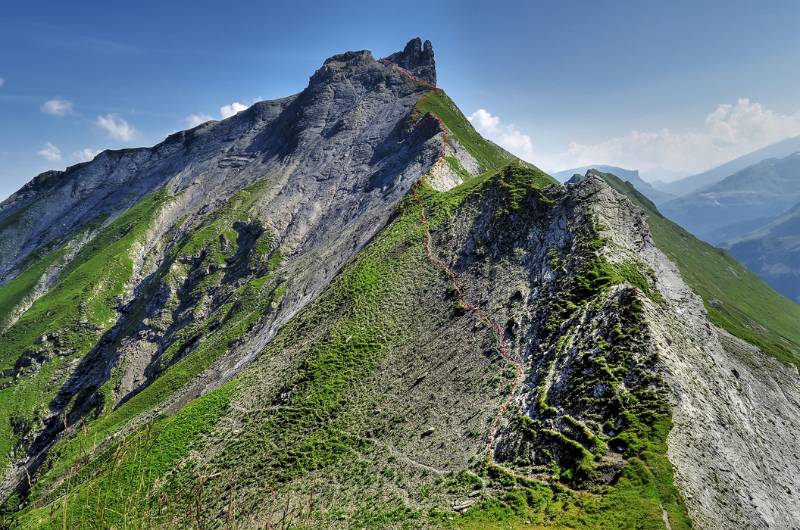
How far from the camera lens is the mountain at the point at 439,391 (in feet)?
78.9

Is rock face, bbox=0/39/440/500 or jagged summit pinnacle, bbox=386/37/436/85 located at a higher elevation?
jagged summit pinnacle, bbox=386/37/436/85

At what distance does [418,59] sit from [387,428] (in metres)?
162

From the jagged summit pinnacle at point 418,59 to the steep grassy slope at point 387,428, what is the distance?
387 feet

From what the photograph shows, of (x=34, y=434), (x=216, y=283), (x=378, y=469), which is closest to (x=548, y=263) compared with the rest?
(x=378, y=469)

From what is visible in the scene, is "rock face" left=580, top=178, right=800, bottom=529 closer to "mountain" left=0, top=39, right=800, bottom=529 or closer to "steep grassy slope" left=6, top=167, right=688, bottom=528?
"mountain" left=0, top=39, right=800, bottom=529

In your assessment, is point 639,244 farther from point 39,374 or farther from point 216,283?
point 39,374

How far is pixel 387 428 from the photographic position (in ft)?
129

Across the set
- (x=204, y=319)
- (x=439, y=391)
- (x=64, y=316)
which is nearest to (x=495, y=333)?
(x=439, y=391)

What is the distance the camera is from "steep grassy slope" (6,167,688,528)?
2420cm

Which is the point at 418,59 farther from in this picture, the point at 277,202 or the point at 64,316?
the point at 64,316

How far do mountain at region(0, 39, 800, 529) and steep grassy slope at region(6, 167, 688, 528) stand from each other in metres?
0.19

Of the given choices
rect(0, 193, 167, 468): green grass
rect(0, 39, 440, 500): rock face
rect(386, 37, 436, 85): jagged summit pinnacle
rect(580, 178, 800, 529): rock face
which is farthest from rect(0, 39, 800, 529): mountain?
rect(386, 37, 436, 85): jagged summit pinnacle

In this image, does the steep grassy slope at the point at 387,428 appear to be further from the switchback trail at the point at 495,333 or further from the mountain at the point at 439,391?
the switchback trail at the point at 495,333

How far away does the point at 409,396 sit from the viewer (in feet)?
139
